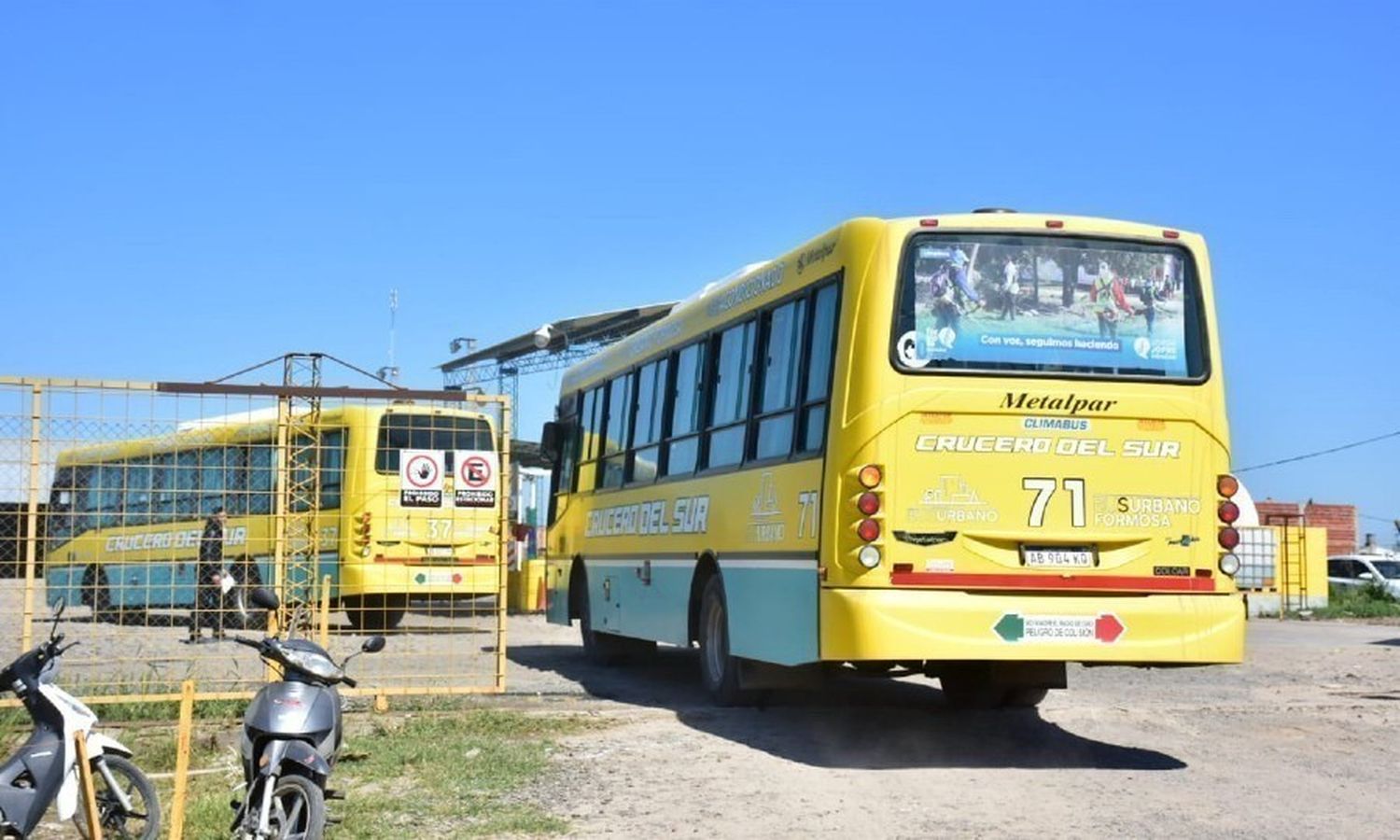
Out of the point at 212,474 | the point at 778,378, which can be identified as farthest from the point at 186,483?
the point at 778,378

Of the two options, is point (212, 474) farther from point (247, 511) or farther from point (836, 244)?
point (836, 244)

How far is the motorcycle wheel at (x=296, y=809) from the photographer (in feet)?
22.9

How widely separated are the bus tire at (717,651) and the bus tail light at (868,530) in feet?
8.97

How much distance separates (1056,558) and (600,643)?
8415mm

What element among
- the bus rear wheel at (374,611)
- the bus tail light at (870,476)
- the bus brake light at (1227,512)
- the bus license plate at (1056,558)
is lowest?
the bus rear wheel at (374,611)

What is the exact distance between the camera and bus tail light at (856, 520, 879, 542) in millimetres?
10258

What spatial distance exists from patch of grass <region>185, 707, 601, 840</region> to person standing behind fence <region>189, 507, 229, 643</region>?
1.53 meters

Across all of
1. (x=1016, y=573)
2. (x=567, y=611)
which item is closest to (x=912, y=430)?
(x=1016, y=573)

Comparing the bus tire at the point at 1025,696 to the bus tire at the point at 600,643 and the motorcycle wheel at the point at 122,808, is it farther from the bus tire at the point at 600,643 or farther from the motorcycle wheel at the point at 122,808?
the motorcycle wheel at the point at 122,808

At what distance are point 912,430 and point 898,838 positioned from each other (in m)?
3.09

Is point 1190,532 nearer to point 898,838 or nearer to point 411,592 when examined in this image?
point 898,838

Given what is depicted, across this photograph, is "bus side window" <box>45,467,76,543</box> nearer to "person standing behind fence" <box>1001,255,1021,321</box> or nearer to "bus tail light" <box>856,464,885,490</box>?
"bus tail light" <box>856,464,885,490</box>

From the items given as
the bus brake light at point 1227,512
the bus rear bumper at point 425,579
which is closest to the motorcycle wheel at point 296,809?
the bus brake light at point 1227,512

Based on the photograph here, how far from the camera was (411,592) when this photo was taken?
14898mm
